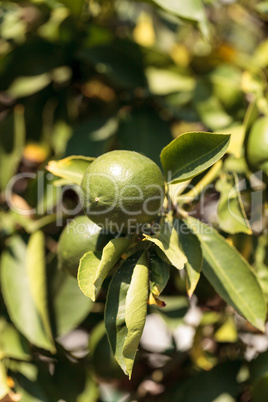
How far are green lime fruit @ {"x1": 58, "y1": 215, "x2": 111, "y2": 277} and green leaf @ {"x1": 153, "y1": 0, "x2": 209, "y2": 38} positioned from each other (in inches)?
20.6

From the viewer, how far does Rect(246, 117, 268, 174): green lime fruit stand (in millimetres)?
883

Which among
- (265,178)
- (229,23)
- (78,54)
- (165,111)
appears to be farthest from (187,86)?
(229,23)

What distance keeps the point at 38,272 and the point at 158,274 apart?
411 millimetres

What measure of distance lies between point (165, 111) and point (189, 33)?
0.63 metres

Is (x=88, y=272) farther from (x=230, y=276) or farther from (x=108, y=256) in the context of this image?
(x=230, y=276)

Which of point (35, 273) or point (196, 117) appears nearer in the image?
point (35, 273)

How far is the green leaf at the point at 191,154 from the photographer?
0.71 meters

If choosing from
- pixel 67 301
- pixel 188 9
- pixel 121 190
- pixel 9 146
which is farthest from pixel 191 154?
pixel 9 146

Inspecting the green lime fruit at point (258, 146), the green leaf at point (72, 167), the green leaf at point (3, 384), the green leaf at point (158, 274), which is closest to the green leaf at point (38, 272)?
the green leaf at point (3, 384)

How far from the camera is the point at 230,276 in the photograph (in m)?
0.83

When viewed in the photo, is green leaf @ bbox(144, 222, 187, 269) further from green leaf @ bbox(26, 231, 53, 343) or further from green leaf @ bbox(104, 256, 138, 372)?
green leaf @ bbox(26, 231, 53, 343)

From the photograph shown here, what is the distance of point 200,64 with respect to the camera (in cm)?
137

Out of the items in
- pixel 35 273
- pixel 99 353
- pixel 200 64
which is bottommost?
pixel 99 353

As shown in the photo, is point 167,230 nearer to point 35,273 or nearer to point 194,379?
point 35,273
